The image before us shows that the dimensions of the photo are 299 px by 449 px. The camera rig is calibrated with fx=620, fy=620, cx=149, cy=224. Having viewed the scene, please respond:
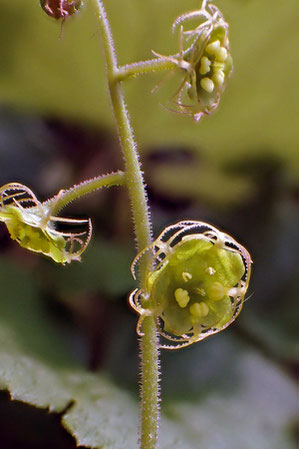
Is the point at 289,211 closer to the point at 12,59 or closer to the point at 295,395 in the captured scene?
the point at 295,395

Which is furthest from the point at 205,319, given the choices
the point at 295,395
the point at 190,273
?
the point at 295,395

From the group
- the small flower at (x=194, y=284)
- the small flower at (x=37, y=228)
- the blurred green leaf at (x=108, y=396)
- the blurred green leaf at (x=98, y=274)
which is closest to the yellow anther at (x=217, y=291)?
the small flower at (x=194, y=284)

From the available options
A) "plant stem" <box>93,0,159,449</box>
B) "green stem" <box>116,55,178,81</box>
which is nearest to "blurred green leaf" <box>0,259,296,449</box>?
"plant stem" <box>93,0,159,449</box>

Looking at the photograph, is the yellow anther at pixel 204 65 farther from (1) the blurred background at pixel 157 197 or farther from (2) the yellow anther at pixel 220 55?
(1) the blurred background at pixel 157 197

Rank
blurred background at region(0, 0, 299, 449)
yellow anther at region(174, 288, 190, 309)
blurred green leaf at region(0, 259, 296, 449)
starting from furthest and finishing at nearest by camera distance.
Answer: blurred background at region(0, 0, 299, 449) → blurred green leaf at region(0, 259, 296, 449) → yellow anther at region(174, 288, 190, 309)

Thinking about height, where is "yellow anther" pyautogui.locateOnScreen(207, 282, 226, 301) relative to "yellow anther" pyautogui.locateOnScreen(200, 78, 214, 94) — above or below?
below

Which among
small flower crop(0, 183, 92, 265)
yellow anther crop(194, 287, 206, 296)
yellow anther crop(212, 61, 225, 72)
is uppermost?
yellow anther crop(212, 61, 225, 72)

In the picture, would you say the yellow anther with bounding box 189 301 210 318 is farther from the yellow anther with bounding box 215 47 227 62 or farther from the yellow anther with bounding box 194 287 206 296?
the yellow anther with bounding box 215 47 227 62
